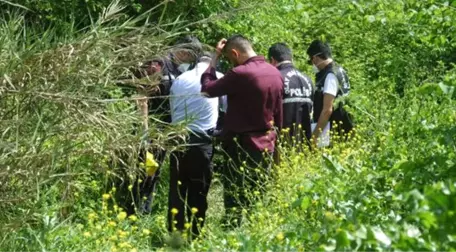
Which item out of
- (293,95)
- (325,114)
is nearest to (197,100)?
(293,95)

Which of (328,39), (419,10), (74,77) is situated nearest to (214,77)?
(419,10)

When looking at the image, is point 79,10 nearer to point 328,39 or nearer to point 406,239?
point 328,39

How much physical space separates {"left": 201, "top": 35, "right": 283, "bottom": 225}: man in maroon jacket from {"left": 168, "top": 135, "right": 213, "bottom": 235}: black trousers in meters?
0.22

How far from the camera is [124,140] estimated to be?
6195mm

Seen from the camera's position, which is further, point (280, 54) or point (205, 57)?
point (280, 54)

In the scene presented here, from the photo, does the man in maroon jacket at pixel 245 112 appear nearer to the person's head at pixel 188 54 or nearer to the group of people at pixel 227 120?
the group of people at pixel 227 120

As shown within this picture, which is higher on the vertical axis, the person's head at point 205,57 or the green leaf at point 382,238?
the green leaf at point 382,238

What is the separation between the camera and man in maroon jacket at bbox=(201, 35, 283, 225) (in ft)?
28.5

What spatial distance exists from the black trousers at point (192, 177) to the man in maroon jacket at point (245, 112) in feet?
0.73

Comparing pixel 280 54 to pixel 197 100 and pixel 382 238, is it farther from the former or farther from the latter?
pixel 382 238

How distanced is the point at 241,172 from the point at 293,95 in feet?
4.69

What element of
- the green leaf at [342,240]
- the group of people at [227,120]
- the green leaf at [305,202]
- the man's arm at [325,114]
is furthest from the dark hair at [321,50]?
the green leaf at [342,240]

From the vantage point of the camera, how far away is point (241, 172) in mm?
8711

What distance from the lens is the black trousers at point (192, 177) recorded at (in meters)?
9.10
